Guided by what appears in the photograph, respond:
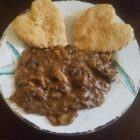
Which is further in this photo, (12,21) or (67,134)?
(12,21)

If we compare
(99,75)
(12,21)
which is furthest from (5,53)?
(99,75)

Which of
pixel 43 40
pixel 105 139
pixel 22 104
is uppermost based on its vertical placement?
pixel 43 40

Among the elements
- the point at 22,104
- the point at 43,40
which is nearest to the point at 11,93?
the point at 22,104

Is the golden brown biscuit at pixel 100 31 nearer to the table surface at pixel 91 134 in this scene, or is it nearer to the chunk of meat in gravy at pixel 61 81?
the chunk of meat in gravy at pixel 61 81

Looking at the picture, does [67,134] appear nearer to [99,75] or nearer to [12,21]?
[99,75]

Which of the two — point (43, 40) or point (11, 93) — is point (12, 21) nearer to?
point (43, 40)

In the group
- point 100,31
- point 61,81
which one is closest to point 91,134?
point 61,81

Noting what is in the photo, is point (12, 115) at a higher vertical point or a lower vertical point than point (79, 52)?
lower
